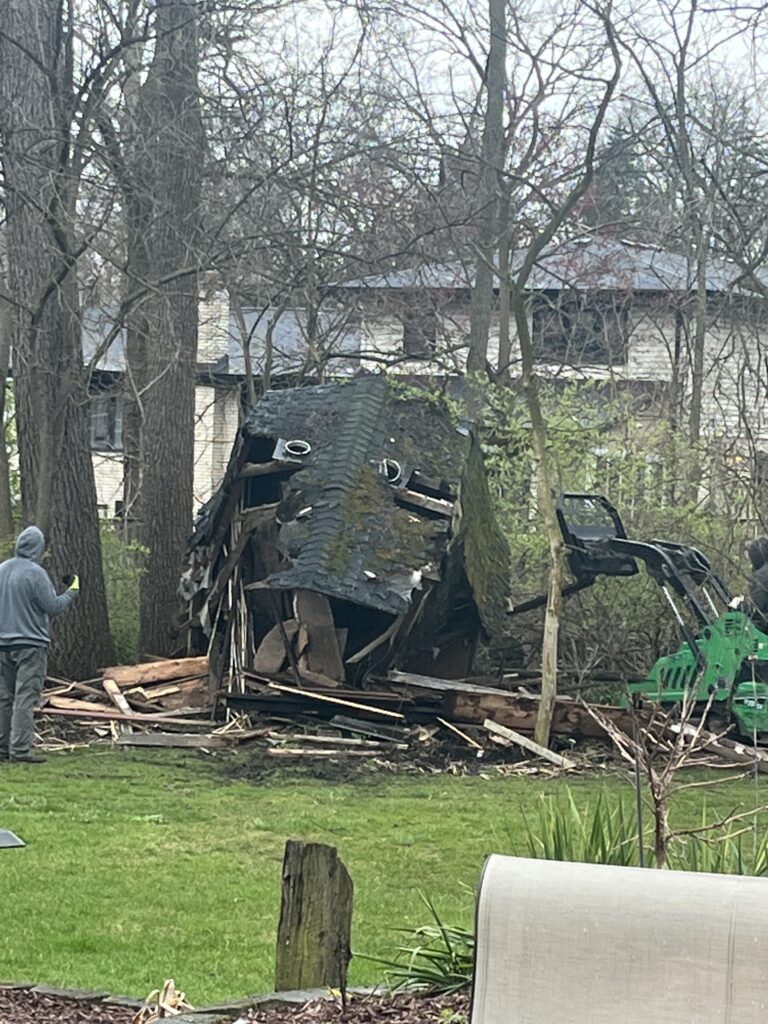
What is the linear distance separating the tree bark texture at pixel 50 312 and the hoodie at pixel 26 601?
2532mm

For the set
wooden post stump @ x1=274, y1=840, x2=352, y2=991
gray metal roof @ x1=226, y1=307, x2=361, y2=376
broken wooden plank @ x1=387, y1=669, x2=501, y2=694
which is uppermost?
gray metal roof @ x1=226, y1=307, x2=361, y2=376

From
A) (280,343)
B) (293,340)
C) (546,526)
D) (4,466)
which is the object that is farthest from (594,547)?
(280,343)

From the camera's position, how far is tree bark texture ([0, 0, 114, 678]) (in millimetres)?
15484

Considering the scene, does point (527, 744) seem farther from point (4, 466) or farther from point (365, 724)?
point (4, 466)

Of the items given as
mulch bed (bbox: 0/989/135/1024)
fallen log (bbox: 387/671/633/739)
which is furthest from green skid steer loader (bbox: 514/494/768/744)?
mulch bed (bbox: 0/989/135/1024)

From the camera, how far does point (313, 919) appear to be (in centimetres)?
571

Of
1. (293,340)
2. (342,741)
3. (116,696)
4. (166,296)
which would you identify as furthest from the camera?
(293,340)

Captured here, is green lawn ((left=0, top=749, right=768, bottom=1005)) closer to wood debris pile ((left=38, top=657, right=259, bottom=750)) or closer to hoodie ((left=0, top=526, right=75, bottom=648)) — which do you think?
wood debris pile ((left=38, top=657, right=259, bottom=750))

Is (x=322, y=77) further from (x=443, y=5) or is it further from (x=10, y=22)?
(x=10, y=22)

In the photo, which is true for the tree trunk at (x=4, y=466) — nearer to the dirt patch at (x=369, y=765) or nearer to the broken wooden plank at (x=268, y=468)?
the broken wooden plank at (x=268, y=468)

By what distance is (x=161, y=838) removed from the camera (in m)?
10.6

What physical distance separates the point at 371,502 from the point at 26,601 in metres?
4.16

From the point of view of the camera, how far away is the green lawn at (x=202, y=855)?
7316mm

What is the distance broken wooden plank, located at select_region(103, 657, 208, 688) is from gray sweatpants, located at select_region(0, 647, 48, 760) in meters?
3.69
